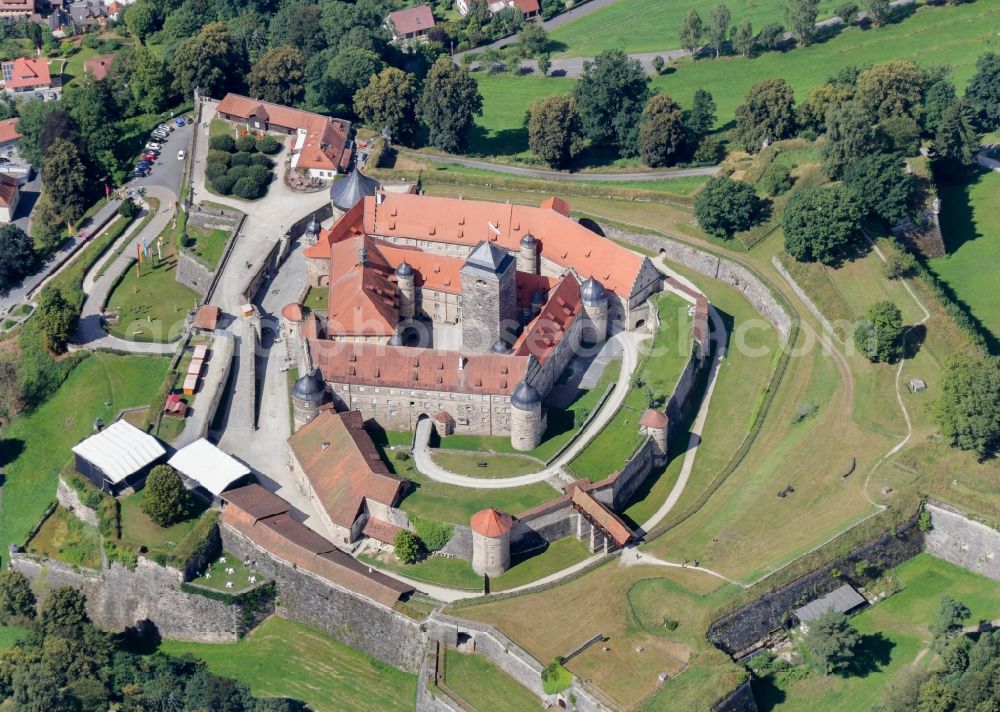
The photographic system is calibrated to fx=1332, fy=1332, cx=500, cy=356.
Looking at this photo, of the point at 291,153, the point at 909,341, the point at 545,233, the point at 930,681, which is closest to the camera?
the point at 930,681

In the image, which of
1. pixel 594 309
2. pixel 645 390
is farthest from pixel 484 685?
pixel 594 309

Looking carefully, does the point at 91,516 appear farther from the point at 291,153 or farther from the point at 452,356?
the point at 291,153

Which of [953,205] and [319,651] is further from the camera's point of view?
[953,205]

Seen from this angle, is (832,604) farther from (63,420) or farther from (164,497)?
(63,420)

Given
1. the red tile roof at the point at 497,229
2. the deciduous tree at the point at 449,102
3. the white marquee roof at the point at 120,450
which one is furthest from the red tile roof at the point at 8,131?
the white marquee roof at the point at 120,450

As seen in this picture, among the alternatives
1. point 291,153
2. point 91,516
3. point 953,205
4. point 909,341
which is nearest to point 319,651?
point 91,516

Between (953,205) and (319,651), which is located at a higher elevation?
(953,205)
